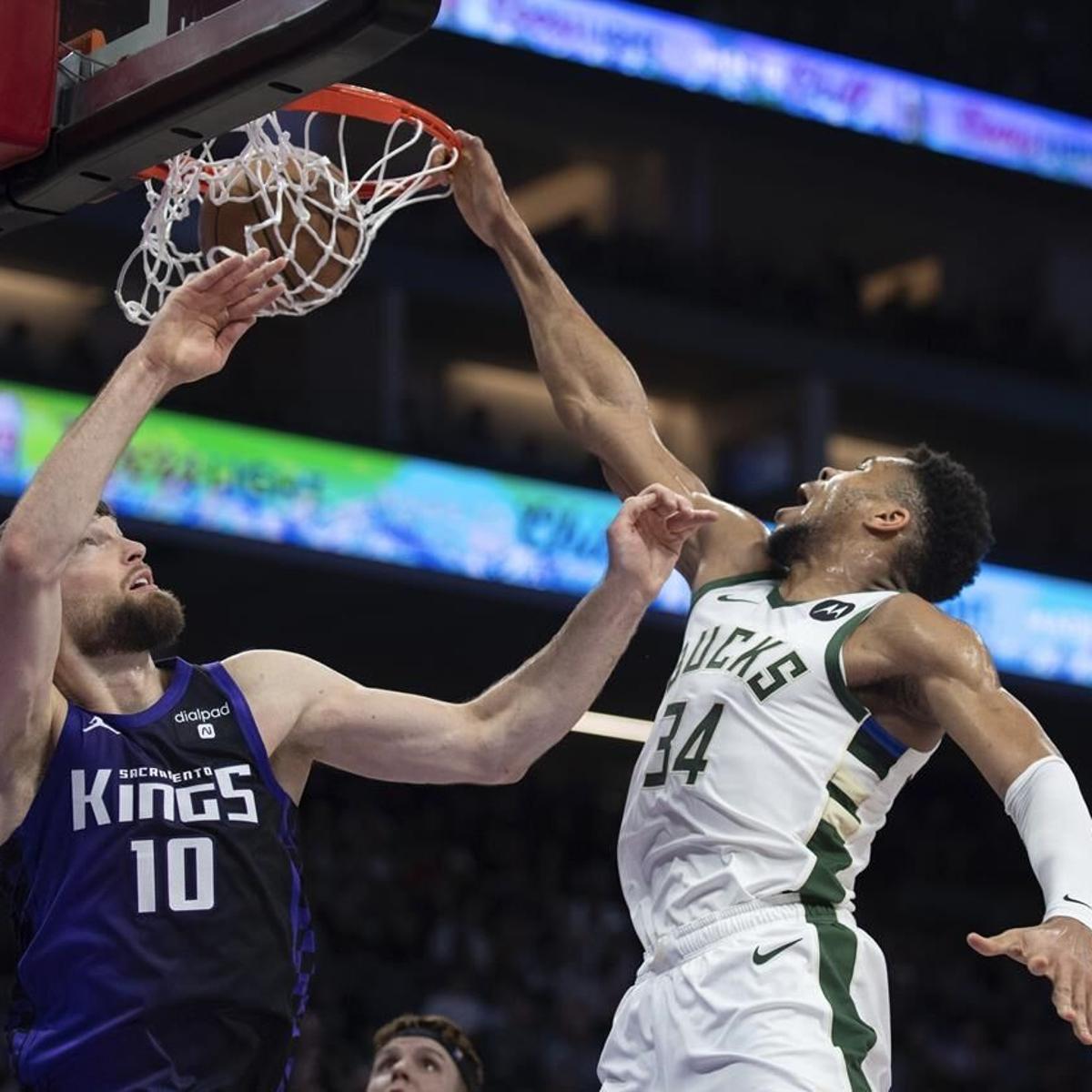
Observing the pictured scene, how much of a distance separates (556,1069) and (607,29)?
1108 cm

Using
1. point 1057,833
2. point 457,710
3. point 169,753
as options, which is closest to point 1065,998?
point 1057,833

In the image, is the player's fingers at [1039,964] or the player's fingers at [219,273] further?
the player's fingers at [219,273]

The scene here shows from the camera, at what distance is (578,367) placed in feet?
17.6

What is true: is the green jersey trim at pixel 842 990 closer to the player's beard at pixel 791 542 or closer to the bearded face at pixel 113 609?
the player's beard at pixel 791 542

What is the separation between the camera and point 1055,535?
81.1 ft

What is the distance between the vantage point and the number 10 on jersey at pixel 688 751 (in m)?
4.46

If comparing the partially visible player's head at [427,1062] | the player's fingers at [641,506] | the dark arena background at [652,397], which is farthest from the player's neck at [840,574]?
the dark arena background at [652,397]

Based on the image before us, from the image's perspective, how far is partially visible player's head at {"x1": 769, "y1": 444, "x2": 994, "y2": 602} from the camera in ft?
15.8

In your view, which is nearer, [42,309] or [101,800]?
[101,800]

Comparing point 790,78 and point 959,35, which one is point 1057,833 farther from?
point 959,35

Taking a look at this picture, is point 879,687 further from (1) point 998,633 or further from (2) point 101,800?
(1) point 998,633

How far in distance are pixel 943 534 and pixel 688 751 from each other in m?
0.83

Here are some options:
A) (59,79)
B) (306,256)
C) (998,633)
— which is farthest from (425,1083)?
(998,633)

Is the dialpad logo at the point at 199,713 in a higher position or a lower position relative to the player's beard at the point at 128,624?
lower
